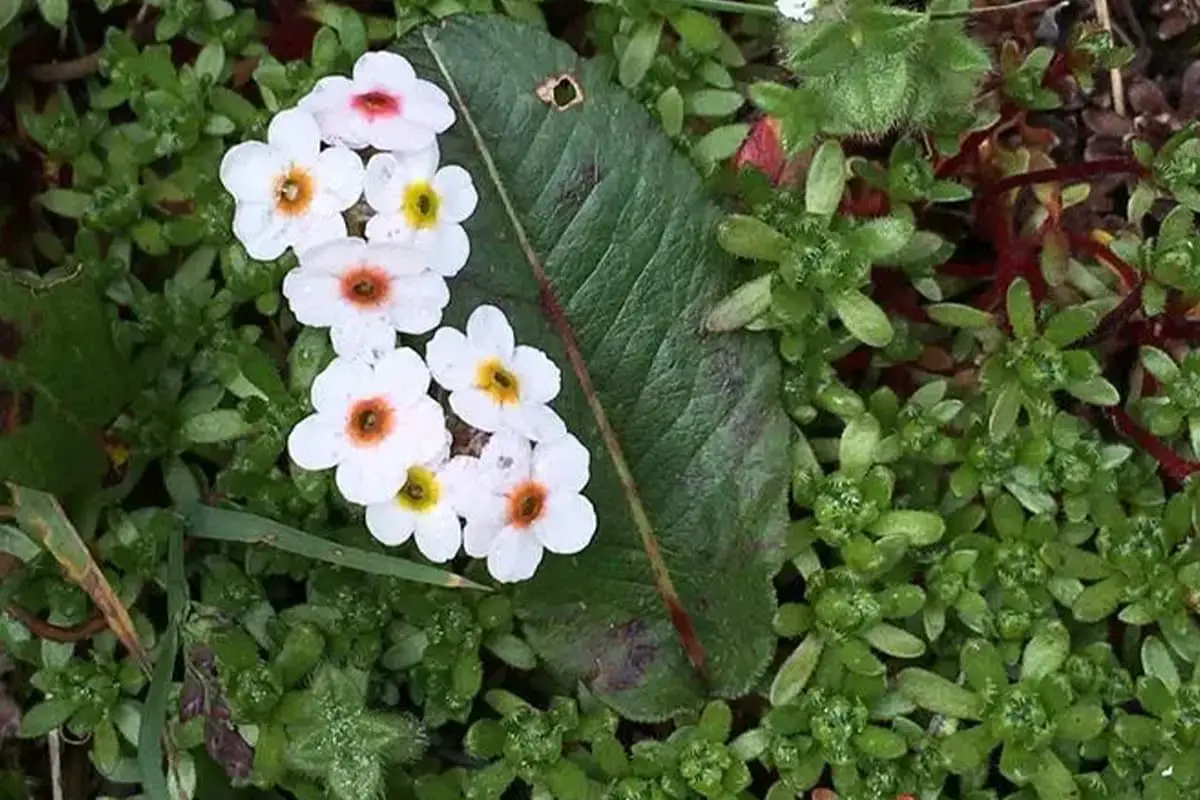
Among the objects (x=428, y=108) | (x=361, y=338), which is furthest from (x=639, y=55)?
(x=361, y=338)

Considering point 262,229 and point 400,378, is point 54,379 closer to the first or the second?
point 262,229

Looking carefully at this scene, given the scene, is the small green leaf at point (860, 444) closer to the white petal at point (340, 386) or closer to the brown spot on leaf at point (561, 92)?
the brown spot on leaf at point (561, 92)

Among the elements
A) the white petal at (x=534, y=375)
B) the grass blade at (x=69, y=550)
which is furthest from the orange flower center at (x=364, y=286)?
the grass blade at (x=69, y=550)

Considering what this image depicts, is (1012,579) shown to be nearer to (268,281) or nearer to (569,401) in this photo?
(569,401)

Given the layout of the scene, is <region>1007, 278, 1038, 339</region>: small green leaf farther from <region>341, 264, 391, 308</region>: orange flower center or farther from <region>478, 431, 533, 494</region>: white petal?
<region>341, 264, 391, 308</region>: orange flower center

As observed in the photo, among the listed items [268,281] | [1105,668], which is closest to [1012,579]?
[1105,668]
